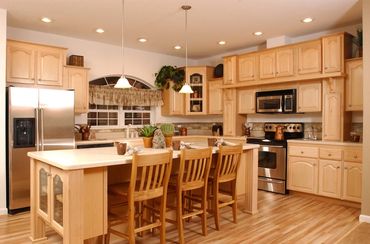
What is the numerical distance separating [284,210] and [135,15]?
3512mm

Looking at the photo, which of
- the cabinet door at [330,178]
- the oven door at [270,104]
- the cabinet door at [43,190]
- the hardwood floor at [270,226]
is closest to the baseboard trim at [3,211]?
the hardwood floor at [270,226]

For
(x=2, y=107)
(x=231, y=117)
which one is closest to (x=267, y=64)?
(x=231, y=117)

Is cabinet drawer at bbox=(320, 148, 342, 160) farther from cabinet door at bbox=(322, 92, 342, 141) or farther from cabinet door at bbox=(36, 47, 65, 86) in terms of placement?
cabinet door at bbox=(36, 47, 65, 86)

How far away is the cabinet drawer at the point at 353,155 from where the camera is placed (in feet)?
13.4

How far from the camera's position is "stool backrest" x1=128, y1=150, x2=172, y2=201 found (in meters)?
2.47

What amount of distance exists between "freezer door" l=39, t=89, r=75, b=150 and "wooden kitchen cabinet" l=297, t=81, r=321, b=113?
3.76m

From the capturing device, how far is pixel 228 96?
6.04 m

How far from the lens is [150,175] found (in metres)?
2.59

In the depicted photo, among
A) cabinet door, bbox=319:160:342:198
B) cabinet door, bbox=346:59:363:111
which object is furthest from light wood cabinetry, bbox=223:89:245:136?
cabinet door, bbox=346:59:363:111

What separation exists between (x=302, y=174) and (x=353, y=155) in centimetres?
86

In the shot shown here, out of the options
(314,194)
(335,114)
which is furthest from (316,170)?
(335,114)

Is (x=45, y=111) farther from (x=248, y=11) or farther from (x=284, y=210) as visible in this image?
(x=284, y=210)

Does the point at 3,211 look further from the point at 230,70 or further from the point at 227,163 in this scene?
the point at 230,70

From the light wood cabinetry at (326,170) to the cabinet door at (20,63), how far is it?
430 centimetres
